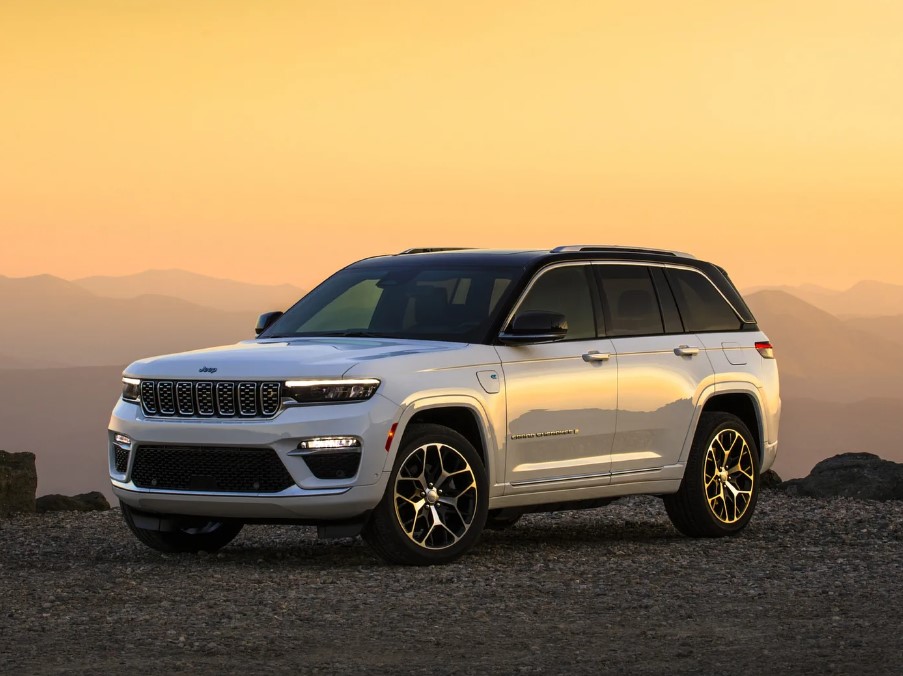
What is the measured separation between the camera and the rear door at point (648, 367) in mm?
12102

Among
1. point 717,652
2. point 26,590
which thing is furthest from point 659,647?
point 26,590

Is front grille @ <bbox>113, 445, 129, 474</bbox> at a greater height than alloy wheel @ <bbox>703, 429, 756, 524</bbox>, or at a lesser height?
greater

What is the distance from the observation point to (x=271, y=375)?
10.5 metres

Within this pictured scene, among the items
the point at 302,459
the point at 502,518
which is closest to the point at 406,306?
the point at 302,459

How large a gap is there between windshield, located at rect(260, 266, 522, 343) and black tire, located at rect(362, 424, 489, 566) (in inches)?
32.1

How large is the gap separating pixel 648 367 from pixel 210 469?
336 centimetres

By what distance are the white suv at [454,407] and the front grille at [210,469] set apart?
1 cm

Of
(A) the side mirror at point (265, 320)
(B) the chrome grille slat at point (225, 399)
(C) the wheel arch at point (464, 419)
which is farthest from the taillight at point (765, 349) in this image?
(B) the chrome grille slat at point (225, 399)

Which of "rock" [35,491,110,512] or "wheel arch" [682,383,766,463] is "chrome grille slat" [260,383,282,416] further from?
"rock" [35,491,110,512]

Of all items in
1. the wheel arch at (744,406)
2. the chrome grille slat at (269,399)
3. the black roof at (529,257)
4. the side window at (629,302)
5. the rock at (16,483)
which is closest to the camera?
the chrome grille slat at (269,399)

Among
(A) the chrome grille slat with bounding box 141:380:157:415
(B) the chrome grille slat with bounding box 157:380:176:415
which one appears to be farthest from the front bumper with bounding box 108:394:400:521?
(A) the chrome grille slat with bounding box 141:380:157:415

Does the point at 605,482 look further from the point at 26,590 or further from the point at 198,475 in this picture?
the point at 26,590

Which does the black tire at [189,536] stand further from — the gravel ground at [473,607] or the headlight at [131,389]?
the headlight at [131,389]

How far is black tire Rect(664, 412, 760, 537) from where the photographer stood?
504 inches
